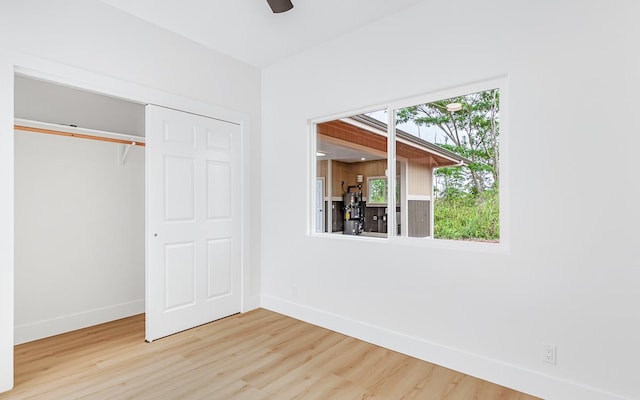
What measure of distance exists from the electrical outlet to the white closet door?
2827 millimetres

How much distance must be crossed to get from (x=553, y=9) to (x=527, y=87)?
0.48 metres

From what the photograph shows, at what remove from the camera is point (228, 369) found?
2496mm

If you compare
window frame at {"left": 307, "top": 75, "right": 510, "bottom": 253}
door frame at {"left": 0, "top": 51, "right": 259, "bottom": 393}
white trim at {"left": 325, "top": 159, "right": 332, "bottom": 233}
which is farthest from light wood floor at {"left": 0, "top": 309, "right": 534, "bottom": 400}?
white trim at {"left": 325, "top": 159, "right": 332, "bottom": 233}

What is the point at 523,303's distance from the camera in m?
2.22

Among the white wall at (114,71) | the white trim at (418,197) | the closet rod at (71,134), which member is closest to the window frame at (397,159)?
the white trim at (418,197)

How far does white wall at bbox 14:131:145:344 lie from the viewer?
294 cm

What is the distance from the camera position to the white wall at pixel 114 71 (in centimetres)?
222

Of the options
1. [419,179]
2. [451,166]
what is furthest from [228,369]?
[451,166]

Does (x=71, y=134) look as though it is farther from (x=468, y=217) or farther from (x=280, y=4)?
(x=468, y=217)

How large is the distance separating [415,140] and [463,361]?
→ 68.8 inches

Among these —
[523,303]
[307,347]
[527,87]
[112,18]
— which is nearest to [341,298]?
[307,347]

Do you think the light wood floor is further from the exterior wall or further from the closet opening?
the exterior wall

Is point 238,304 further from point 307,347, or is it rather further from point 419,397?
point 419,397

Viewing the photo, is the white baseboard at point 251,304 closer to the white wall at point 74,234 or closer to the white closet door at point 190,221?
the white closet door at point 190,221
